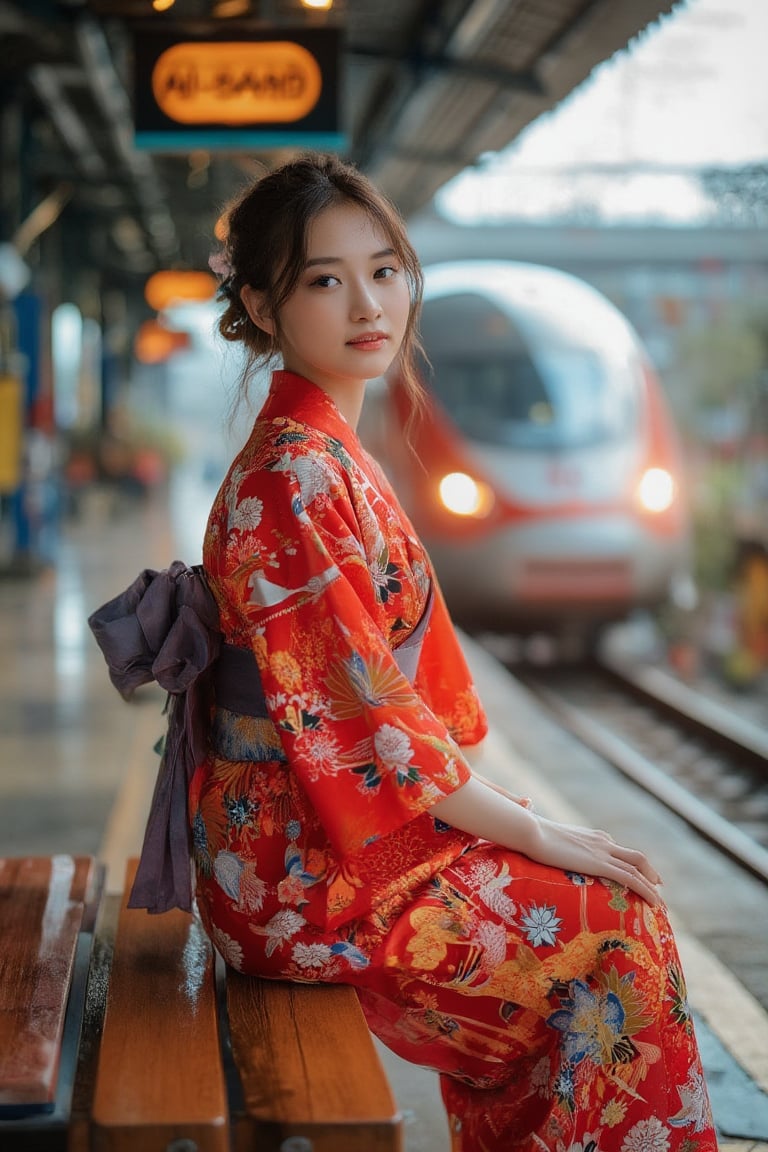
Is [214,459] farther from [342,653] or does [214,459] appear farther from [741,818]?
[342,653]

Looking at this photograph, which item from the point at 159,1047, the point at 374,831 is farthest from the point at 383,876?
the point at 159,1047

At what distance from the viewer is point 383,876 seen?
167 cm

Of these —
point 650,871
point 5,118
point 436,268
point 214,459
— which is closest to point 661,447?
point 436,268

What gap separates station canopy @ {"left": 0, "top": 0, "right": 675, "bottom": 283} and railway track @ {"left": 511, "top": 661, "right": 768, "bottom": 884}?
272 cm

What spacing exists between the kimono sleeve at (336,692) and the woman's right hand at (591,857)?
132mm

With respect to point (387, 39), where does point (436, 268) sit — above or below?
below

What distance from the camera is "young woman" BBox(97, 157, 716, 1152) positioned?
63.2 inches

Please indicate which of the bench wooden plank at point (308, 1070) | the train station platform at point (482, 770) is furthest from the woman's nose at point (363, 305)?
the train station platform at point (482, 770)

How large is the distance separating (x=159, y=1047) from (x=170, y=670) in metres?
0.48

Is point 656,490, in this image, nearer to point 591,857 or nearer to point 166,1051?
point 591,857

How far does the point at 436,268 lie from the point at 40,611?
3.40 meters

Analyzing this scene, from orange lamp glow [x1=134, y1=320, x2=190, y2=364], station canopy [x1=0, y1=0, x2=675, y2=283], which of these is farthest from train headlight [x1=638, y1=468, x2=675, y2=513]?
orange lamp glow [x1=134, y1=320, x2=190, y2=364]

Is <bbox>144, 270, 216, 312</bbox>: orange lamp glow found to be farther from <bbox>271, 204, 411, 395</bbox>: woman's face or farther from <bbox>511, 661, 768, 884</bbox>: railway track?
<bbox>271, 204, 411, 395</bbox>: woman's face

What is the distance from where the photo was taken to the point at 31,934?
185 centimetres
